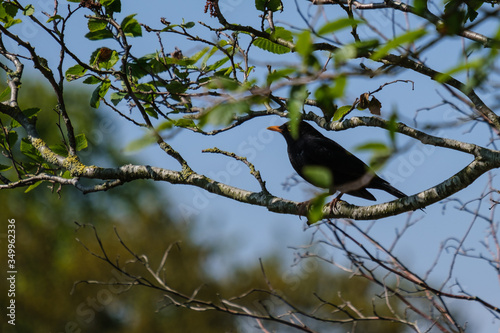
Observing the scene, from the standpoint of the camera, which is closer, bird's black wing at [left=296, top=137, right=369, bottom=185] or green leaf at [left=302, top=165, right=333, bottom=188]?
green leaf at [left=302, top=165, right=333, bottom=188]

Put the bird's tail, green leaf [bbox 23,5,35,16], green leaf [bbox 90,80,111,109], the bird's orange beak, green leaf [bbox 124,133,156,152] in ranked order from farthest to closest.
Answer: the bird's orange beak, the bird's tail, green leaf [bbox 90,80,111,109], green leaf [bbox 23,5,35,16], green leaf [bbox 124,133,156,152]

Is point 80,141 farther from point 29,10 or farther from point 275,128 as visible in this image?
point 275,128

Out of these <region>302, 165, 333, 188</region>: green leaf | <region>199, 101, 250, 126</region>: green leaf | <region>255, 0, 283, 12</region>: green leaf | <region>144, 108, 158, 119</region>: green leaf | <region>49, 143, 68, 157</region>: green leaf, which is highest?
<region>255, 0, 283, 12</region>: green leaf

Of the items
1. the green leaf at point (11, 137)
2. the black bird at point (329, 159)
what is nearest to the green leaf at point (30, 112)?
the green leaf at point (11, 137)

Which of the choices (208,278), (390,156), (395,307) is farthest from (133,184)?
(390,156)

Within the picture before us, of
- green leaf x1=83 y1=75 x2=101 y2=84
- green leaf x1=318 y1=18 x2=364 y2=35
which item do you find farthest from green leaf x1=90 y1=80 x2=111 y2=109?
green leaf x1=318 y1=18 x2=364 y2=35

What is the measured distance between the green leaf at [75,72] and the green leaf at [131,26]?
1.16 ft

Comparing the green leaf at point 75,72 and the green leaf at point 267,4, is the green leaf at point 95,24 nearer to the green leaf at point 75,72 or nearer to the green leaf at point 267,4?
the green leaf at point 75,72

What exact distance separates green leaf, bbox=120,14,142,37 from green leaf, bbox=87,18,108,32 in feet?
0.36

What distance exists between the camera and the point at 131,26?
3.43 m

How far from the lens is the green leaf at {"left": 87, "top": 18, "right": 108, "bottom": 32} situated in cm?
336

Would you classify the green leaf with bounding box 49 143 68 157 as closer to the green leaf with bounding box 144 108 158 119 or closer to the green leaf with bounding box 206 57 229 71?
the green leaf with bounding box 144 108 158 119

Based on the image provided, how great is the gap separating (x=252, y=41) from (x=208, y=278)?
57.1 feet

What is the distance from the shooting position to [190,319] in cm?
1817
